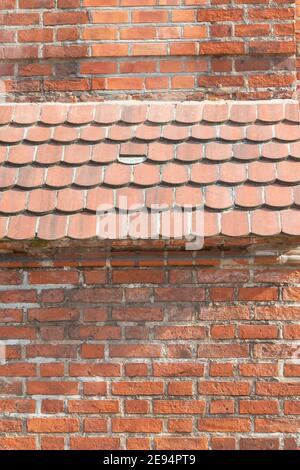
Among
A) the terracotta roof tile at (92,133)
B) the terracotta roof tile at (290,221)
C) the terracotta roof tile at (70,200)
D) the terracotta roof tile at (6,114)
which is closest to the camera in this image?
the terracotta roof tile at (290,221)

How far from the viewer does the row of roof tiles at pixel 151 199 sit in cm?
257

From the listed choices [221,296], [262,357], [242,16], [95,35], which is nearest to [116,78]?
[95,35]

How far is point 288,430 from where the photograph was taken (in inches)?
105

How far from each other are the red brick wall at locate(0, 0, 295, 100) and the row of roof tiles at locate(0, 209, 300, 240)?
2.36ft

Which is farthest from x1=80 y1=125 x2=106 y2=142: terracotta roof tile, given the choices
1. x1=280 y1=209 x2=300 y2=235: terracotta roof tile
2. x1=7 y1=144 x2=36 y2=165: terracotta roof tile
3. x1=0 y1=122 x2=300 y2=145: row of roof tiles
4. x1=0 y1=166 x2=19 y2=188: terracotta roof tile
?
x1=280 y1=209 x2=300 y2=235: terracotta roof tile

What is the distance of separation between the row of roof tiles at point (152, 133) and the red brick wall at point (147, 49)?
225mm

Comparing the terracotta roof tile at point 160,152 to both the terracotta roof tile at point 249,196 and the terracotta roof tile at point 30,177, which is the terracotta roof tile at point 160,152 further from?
the terracotta roof tile at point 30,177

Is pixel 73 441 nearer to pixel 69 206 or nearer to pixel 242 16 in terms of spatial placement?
pixel 69 206

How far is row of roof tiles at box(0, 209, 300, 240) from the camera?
8.20 ft

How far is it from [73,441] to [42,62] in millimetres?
1756

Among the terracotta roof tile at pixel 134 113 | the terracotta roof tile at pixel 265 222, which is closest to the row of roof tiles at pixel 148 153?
the terracotta roof tile at pixel 134 113

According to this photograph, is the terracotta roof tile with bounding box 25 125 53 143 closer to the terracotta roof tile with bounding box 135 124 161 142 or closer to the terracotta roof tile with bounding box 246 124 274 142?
the terracotta roof tile with bounding box 135 124 161 142

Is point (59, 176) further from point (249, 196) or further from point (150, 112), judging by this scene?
point (249, 196)

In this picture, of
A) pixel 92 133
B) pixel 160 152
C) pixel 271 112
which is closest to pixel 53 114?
pixel 92 133
